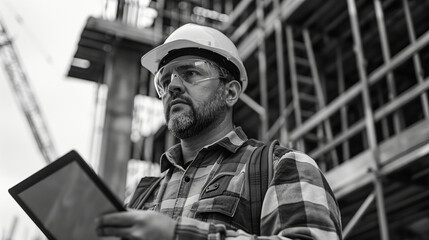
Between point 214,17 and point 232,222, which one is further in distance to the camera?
point 214,17

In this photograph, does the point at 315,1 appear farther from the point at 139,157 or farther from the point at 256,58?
the point at 139,157

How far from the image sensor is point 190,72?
2352 mm

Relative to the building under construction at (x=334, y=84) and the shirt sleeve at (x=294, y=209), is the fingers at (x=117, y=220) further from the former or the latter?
the building under construction at (x=334, y=84)

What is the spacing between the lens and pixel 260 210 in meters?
1.83

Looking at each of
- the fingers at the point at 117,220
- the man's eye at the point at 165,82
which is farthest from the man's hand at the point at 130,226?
the man's eye at the point at 165,82

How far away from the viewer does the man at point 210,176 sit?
154cm

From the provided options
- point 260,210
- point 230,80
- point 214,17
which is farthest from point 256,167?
point 214,17

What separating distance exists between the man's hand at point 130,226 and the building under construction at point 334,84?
17.0 feet

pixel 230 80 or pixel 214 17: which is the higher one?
pixel 214 17

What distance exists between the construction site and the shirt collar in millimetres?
4189

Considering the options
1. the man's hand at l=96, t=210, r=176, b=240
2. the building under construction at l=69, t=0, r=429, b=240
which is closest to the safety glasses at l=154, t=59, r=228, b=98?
the man's hand at l=96, t=210, r=176, b=240

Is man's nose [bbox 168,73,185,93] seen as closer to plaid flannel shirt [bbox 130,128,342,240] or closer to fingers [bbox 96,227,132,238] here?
plaid flannel shirt [bbox 130,128,342,240]

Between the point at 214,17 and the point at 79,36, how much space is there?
4.20 m

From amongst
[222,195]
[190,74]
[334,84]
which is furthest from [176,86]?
[334,84]
